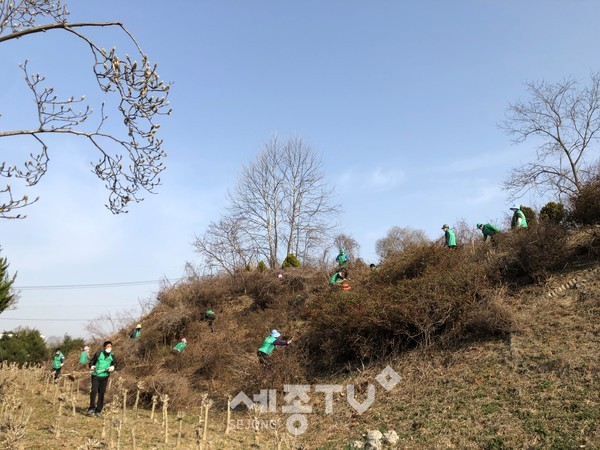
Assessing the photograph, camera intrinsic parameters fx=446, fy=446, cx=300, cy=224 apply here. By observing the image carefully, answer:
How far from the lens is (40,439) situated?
7.37 meters

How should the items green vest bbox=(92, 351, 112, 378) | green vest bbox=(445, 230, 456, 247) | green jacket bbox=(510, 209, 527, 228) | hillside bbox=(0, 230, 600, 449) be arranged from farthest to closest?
green vest bbox=(445, 230, 456, 247) → green jacket bbox=(510, 209, 527, 228) → green vest bbox=(92, 351, 112, 378) → hillside bbox=(0, 230, 600, 449)

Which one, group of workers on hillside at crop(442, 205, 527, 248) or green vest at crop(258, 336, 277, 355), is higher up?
group of workers on hillside at crop(442, 205, 527, 248)

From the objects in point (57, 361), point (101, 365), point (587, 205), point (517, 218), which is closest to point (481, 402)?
point (101, 365)

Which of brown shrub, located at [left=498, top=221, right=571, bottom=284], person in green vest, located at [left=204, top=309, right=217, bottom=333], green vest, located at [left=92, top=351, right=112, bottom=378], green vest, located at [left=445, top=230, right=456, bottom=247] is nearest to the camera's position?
green vest, located at [left=92, top=351, right=112, bottom=378]

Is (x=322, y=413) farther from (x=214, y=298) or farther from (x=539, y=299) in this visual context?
(x=214, y=298)

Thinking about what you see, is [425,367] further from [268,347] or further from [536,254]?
[536,254]

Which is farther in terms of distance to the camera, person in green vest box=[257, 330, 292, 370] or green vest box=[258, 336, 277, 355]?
green vest box=[258, 336, 277, 355]
